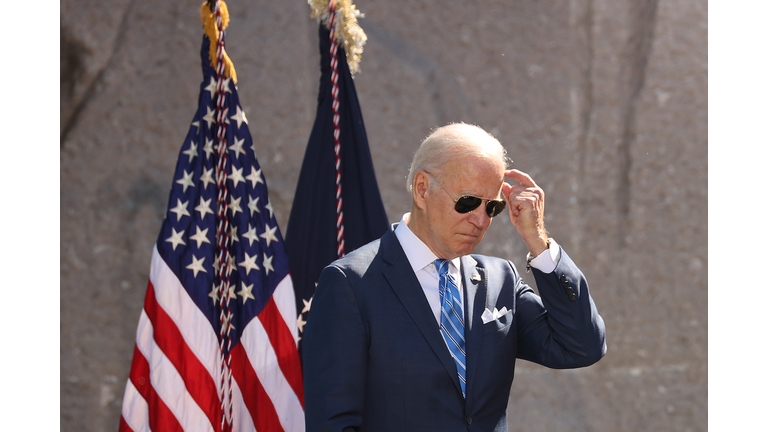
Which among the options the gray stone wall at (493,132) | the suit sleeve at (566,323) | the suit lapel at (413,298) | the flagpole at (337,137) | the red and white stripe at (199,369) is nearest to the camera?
the suit lapel at (413,298)

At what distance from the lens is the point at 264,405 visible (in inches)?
91.8

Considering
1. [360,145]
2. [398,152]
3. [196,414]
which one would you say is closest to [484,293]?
[360,145]

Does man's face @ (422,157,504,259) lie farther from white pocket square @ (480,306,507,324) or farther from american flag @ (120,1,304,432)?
american flag @ (120,1,304,432)

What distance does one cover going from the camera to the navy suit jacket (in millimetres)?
1531

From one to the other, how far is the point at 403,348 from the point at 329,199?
104 centimetres

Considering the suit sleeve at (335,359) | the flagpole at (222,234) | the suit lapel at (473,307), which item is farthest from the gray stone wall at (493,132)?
the suit sleeve at (335,359)

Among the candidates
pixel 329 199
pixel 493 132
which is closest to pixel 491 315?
pixel 329 199

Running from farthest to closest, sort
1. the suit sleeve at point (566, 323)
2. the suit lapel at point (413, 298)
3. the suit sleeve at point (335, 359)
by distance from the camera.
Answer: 1. the suit sleeve at point (566, 323)
2. the suit lapel at point (413, 298)
3. the suit sleeve at point (335, 359)

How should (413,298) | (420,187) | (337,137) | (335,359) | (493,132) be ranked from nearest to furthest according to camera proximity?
(335,359) → (413,298) → (420,187) → (337,137) → (493,132)

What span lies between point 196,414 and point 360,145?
1171 millimetres

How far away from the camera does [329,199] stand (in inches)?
98.6

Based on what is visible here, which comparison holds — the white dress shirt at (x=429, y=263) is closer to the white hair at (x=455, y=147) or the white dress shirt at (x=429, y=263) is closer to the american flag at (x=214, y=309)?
the white hair at (x=455, y=147)

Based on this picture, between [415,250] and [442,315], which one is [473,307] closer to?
[442,315]

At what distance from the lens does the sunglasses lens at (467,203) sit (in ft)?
5.44
